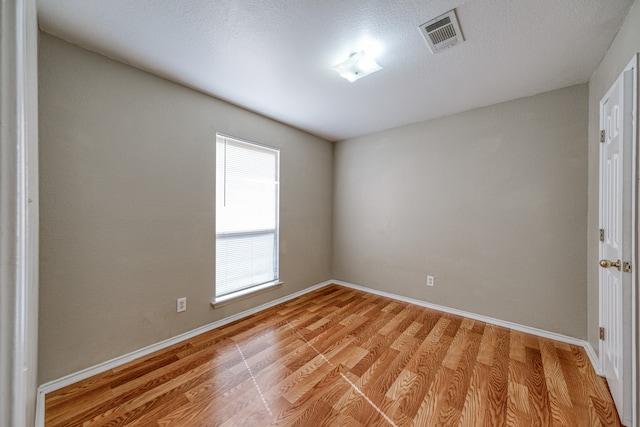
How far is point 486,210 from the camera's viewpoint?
109 inches

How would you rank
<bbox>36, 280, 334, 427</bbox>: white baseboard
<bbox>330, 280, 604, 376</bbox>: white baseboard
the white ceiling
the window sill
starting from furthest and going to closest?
the window sill, <bbox>330, 280, 604, 376</bbox>: white baseboard, <bbox>36, 280, 334, 427</bbox>: white baseboard, the white ceiling

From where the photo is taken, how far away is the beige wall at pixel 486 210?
2.34 metres

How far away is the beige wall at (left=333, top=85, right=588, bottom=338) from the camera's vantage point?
234 centimetres

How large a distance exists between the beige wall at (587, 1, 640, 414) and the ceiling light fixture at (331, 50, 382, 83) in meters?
1.54

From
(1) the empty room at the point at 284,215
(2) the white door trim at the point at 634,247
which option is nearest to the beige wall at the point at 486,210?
(1) the empty room at the point at 284,215

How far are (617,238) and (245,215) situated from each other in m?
3.10

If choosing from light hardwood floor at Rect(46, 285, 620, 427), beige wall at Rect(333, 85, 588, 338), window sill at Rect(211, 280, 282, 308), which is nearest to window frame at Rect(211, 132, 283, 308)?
window sill at Rect(211, 280, 282, 308)

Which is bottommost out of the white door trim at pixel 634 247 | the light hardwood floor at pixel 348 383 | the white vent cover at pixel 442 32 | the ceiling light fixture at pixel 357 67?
the light hardwood floor at pixel 348 383

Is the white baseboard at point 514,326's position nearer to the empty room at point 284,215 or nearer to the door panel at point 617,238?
the empty room at point 284,215

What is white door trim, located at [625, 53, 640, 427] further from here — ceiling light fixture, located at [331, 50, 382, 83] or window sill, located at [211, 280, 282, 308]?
window sill, located at [211, 280, 282, 308]

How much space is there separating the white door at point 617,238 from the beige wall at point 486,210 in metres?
0.53

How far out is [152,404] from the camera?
1592 millimetres

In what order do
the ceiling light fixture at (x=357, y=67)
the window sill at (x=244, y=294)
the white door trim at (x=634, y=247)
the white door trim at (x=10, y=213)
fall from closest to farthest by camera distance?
the white door trim at (x=10, y=213) < the white door trim at (x=634, y=247) < the ceiling light fixture at (x=357, y=67) < the window sill at (x=244, y=294)

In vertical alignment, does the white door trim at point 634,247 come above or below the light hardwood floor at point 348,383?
above
